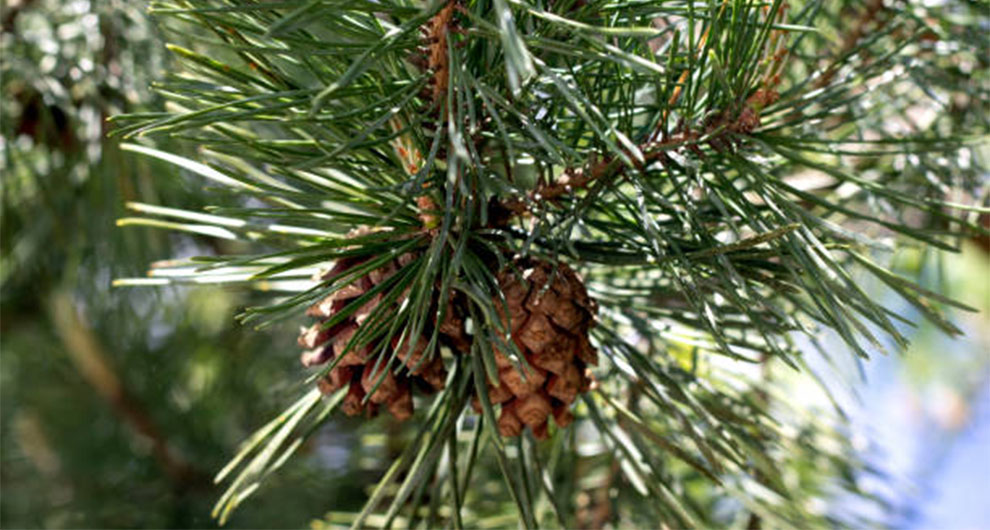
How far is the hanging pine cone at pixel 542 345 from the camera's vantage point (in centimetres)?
51

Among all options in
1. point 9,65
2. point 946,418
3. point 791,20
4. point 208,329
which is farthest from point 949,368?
point 9,65

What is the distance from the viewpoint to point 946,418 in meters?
2.32

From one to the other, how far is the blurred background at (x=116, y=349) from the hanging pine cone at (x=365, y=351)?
30 centimetres

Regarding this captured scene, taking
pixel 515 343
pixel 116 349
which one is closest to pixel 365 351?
pixel 515 343

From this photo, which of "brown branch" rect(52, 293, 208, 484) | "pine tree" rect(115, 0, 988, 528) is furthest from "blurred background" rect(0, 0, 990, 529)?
"pine tree" rect(115, 0, 988, 528)

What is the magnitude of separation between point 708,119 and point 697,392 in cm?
21

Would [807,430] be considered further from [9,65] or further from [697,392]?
[9,65]

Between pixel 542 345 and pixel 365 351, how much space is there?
9cm

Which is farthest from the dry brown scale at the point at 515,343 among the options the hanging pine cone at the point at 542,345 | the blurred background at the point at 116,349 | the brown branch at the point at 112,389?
the brown branch at the point at 112,389

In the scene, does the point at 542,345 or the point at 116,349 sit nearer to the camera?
the point at 542,345

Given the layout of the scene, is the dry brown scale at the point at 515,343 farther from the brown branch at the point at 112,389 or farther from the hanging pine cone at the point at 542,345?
the brown branch at the point at 112,389

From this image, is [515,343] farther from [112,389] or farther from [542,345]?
[112,389]

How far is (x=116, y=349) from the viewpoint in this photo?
1.21 metres

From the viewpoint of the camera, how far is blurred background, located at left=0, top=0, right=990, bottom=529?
86 cm
